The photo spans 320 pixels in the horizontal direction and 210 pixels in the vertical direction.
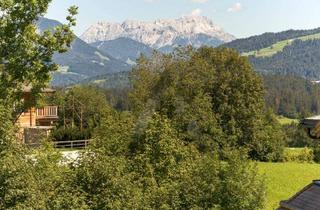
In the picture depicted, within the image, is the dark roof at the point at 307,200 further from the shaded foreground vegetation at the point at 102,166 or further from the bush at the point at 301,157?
the bush at the point at 301,157

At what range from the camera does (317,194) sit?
12.6 metres

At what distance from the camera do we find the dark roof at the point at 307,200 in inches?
488

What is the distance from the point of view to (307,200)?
1273 cm

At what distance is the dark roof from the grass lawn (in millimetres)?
17974

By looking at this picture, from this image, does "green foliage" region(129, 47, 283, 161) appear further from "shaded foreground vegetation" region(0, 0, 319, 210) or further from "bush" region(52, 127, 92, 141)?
"shaded foreground vegetation" region(0, 0, 319, 210)

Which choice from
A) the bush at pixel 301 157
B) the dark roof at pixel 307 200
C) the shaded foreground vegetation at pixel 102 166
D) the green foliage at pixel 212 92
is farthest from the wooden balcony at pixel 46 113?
the dark roof at pixel 307 200

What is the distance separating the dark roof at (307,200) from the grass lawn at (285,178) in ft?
59.0

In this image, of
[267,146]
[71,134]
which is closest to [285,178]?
[267,146]

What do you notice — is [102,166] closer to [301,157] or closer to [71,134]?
[301,157]

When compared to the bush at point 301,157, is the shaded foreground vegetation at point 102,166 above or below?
above

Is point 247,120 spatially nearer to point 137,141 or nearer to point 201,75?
point 201,75

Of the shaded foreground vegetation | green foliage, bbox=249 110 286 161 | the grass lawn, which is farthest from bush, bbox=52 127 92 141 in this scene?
the shaded foreground vegetation

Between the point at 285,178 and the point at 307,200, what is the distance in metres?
30.4

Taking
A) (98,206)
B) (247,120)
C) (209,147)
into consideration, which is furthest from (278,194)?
(98,206)
